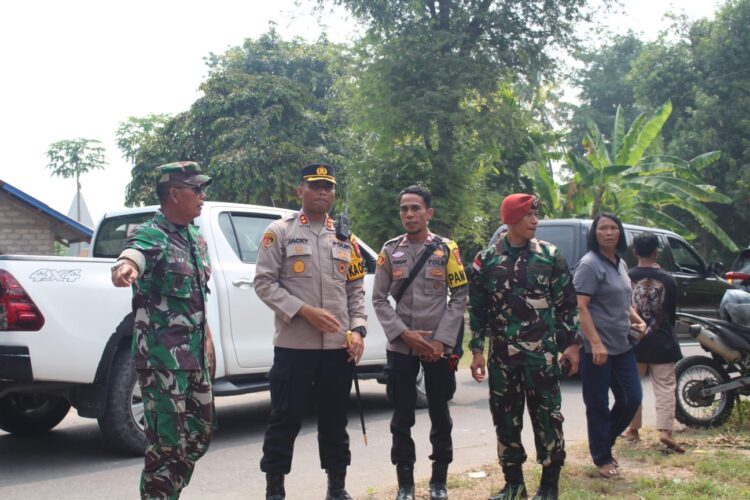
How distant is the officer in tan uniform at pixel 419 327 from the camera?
4664mm

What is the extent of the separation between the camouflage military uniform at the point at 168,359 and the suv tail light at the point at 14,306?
6.58 ft

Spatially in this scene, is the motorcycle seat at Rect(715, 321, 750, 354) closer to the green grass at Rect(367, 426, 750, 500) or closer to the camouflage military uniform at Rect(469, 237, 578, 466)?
the green grass at Rect(367, 426, 750, 500)

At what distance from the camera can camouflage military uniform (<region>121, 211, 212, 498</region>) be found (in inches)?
147

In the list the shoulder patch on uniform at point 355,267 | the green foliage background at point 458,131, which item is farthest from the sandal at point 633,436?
the green foliage background at point 458,131

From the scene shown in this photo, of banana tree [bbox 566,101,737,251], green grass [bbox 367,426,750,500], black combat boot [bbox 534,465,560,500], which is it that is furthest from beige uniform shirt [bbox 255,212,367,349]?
banana tree [bbox 566,101,737,251]

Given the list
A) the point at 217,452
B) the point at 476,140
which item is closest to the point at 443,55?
the point at 476,140

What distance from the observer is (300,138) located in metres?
30.4

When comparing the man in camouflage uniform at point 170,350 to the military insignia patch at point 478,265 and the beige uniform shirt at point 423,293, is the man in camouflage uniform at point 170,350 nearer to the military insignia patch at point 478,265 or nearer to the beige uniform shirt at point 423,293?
the beige uniform shirt at point 423,293

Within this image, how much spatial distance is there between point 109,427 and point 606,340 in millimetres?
3540

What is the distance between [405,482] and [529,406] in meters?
0.83

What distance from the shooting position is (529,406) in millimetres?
4605

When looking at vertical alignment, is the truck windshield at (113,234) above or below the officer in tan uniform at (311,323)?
above

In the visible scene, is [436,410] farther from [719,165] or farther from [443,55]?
[719,165]

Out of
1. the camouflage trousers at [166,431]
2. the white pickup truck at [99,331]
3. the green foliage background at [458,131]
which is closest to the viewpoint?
the camouflage trousers at [166,431]
